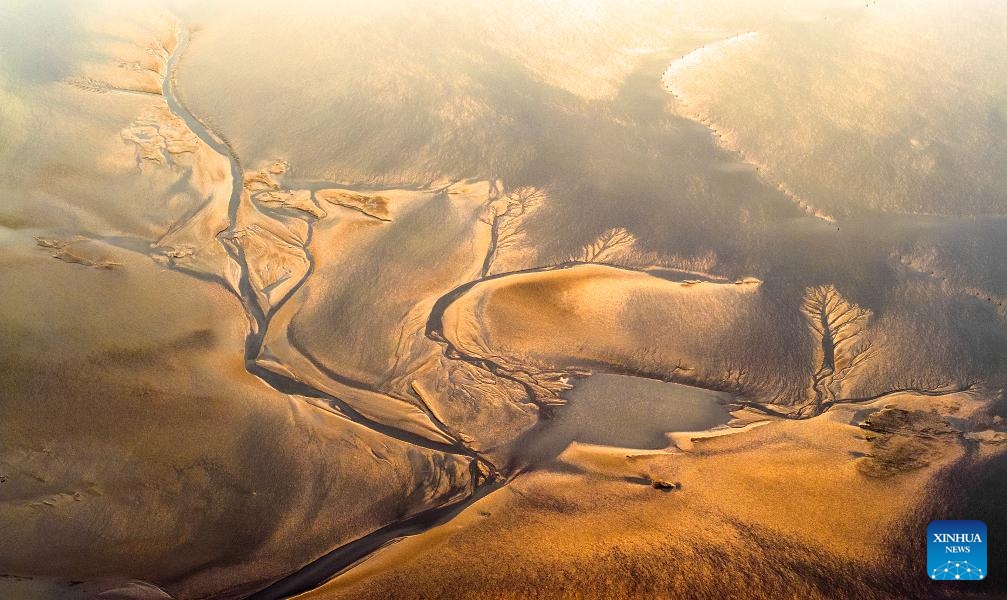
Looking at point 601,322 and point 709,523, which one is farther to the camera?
point 601,322

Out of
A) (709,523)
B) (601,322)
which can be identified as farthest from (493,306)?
(709,523)

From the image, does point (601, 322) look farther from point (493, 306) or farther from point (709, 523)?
point (709, 523)

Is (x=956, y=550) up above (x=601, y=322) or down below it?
below

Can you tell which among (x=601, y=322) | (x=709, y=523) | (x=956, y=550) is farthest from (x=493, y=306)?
(x=956, y=550)

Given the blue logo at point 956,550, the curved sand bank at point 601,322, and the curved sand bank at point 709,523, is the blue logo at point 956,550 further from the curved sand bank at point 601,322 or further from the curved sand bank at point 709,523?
the curved sand bank at point 601,322

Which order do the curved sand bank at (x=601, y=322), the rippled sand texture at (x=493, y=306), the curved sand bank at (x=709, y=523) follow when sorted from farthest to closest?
the curved sand bank at (x=601, y=322), the rippled sand texture at (x=493, y=306), the curved sand bank at (x=709, y=523)

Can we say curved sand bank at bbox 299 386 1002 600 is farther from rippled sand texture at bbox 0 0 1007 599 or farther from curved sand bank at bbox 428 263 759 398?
curved sand bank at bbox 428 263 759 398

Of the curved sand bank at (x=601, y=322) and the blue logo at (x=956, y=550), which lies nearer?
the blue logo at (x=956, y=550)

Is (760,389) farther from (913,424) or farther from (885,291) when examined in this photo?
(885,291)

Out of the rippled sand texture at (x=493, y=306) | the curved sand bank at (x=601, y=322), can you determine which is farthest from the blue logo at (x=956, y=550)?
the curved sand bank at (x=601, y=322)
